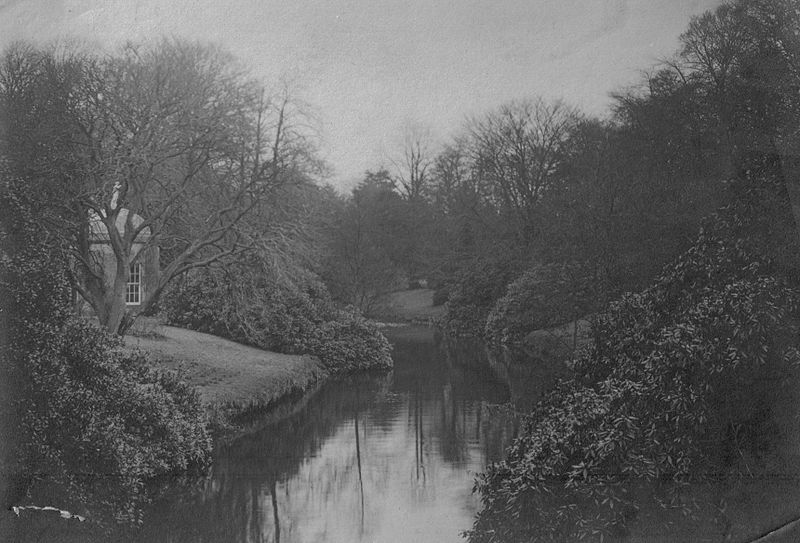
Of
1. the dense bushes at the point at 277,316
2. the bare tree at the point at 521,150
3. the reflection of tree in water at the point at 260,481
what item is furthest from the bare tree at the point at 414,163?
the reflection of tree in water at the point at 260,481

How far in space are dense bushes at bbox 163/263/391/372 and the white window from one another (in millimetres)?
529

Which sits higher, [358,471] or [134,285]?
[134,285]

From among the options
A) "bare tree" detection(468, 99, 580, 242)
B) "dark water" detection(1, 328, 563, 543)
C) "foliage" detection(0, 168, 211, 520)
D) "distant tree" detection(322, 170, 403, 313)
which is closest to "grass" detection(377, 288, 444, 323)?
"distant tree" detection(322, 170, 403, 313)

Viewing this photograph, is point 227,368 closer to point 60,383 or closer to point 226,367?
point 226,367

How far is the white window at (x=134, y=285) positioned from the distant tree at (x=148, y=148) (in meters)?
0.17

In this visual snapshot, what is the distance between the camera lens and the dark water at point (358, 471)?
5.30m

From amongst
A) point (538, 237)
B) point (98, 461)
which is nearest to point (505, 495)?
point (98, 461)

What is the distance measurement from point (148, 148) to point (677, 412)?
5408 mm

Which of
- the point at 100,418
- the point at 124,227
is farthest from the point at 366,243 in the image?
the point at 100,418

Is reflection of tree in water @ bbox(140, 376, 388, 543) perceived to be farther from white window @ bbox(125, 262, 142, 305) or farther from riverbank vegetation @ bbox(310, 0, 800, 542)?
white window @ bbox(125, 262, 142, 305)

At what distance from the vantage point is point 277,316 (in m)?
12.0

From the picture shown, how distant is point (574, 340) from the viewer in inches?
316

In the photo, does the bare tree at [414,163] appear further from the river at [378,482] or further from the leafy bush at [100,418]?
the leafy bush at [100,418]

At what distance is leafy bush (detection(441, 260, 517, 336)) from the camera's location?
1118 cm
